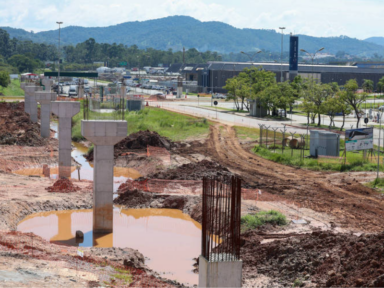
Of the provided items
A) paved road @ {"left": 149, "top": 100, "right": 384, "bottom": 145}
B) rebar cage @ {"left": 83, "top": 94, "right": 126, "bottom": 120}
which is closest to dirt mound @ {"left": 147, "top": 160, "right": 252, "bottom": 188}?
rebar cage @ {"left": 83, "top": 94, "right": 126, "bottom": 120}

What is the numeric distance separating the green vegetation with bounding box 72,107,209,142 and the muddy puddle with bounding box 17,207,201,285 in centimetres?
2800

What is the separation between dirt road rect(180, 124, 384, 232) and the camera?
2773cm

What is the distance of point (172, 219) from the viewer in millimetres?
29953

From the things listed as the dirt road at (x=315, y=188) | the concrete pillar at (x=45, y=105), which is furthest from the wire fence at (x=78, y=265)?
the concrete pillar at (x=45, y=105)

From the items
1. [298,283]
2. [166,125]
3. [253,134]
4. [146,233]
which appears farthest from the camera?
[166,125]

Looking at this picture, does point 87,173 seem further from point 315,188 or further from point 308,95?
point 308,95

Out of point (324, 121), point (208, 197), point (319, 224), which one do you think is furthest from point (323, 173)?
point (324, 121)

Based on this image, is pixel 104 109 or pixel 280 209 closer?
pixel 104 109

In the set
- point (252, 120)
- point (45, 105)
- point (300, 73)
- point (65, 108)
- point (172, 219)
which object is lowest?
point (172, 219)

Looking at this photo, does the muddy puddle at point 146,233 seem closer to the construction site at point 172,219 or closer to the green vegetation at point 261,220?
the construction site at point 172,219

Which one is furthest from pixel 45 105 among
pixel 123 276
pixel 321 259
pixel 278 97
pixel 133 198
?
pixel 321 259

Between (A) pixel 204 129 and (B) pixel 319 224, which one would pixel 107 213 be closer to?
(B) pixel 319 224

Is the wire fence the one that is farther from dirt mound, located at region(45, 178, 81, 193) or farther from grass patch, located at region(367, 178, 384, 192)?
grass patch, located at region(367, 178, 384, 192)

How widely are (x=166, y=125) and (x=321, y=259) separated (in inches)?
1894
